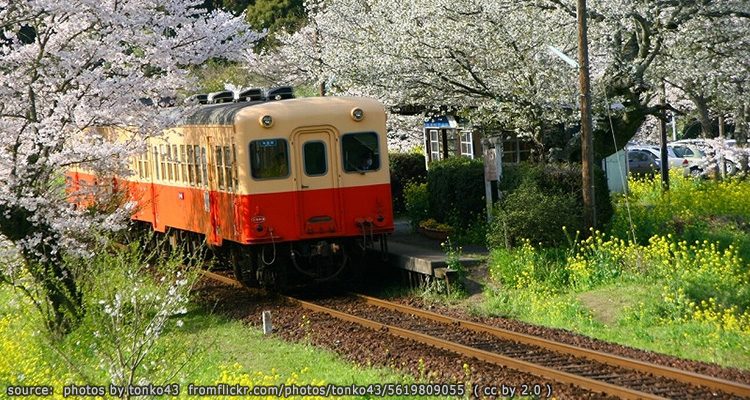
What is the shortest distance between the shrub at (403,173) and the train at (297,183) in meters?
7.07

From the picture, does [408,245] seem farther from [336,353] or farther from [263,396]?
[263,396]

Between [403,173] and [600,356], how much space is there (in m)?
14.1

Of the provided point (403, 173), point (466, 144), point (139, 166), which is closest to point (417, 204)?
point (403, 173)

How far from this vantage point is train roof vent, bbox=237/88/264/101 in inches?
734

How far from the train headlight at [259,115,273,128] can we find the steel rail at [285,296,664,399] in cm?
284

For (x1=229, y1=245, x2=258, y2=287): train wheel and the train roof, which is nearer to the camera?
the train roof

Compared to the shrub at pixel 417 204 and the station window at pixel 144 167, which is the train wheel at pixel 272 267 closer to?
the shrub at pixel 417 204

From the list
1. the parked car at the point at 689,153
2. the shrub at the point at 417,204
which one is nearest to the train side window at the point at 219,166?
the shrub at the point at 417,204

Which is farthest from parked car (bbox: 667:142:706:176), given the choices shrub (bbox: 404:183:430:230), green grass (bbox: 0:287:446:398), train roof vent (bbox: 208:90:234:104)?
green grass (bbox: 0:287:446:398)

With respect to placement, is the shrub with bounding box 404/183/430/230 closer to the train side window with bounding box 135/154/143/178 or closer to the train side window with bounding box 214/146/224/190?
the train side window with bounding box 214/146/224/190

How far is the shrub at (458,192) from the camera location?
741 inches

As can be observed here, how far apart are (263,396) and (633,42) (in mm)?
11785

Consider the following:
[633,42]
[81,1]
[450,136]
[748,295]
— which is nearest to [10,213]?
[81,1]

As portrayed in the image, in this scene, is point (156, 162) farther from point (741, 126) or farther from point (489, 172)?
point (741, 126)
